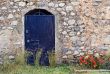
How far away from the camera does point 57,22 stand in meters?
13.6

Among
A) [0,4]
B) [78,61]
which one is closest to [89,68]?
[78,61]

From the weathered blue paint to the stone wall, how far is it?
0.20m

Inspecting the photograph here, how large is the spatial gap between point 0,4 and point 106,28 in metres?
4.18

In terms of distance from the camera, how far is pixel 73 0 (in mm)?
13602

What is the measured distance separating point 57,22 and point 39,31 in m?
0.78

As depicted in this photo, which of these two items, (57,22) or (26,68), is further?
(57,22)

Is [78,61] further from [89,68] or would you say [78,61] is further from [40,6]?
[40,6]

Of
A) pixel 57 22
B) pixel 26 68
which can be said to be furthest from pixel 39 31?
pixel 26 68

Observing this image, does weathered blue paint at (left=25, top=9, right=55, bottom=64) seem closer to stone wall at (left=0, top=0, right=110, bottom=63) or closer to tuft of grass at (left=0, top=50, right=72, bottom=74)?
stone wall at (left=0, top=0, right=110, bottom=63)

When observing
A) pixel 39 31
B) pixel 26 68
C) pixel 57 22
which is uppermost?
pixel 57 22

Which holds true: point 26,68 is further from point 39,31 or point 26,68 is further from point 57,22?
point 57,22

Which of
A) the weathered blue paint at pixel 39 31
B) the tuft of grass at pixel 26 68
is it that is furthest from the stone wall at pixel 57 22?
the tuft of grass at pixel 26 68

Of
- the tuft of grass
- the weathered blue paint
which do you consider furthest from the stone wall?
the tuft of grass

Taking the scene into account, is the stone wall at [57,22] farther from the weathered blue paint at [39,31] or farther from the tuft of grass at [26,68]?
the tuft of grass at [26,68]
